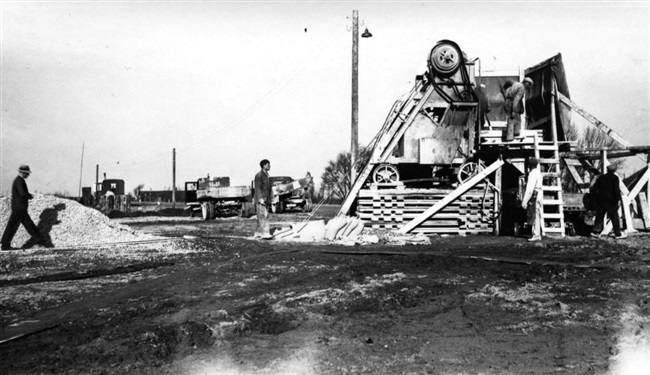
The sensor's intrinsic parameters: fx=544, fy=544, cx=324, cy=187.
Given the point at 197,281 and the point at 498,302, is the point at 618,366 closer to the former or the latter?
the point at 498,302

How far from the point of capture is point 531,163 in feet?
43.7

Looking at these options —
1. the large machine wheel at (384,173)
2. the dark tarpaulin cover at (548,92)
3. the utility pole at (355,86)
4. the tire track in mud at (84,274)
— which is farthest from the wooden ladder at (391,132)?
the tire track in mud at (84,274)

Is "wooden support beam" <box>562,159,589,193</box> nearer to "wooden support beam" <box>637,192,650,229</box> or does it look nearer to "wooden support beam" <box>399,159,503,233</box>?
"wooden support beam" <box>637,192,650,229</box>

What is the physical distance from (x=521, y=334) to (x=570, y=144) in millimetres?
11380

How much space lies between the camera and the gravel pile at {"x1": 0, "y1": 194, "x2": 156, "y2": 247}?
41.2 feet

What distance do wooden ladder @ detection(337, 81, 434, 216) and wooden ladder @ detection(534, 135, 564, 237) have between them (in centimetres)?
365

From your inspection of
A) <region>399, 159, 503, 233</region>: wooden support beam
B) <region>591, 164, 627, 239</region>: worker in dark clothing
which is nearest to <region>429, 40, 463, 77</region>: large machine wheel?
<region>399, 159, 503, 233</region>: wooden support beam

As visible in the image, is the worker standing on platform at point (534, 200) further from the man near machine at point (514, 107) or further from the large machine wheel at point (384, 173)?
the large machine wheel at point (384, 173)

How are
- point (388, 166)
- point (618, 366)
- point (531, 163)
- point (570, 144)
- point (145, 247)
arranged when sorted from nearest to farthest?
1. point (618, 366)
2. point (145, 247)
3. point (531, 163)
4. point (570, 144)
5. point (388, 166)

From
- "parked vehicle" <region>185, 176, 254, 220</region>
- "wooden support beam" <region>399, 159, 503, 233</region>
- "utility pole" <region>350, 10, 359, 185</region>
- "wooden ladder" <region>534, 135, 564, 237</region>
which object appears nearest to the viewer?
"wooden ladder" <region>534, 135, 564, 237</region>

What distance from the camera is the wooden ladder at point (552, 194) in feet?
43.6

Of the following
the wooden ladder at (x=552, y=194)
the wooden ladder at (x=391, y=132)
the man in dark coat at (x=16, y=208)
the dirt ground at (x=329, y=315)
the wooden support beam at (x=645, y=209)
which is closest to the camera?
the dirt ground at (x=329, y=315)

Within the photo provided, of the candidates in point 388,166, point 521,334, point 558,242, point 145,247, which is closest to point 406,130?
point 388,166

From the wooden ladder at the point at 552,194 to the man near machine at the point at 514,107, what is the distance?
77cm
